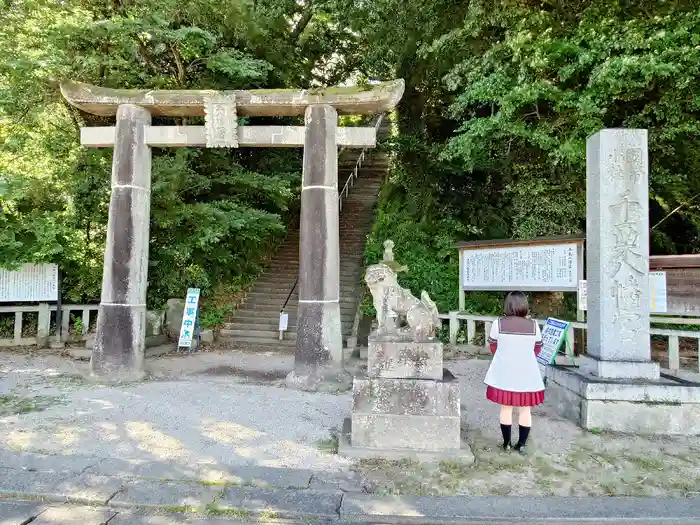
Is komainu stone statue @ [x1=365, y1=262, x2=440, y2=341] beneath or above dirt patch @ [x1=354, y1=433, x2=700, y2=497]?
above

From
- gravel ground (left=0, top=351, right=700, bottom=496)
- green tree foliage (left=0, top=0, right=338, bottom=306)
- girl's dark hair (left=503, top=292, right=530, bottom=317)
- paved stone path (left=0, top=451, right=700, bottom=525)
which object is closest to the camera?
paved stone path (left=0, top=451, right=700, bottom=525)

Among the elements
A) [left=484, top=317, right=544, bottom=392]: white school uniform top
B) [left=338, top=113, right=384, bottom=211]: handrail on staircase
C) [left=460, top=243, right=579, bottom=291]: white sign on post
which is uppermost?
[left=338, top=113, right=384, bottom=211]: handrail on staircase

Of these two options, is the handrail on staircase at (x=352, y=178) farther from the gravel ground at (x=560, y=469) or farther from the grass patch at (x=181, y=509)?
the grass patch at (x=181, y=509)

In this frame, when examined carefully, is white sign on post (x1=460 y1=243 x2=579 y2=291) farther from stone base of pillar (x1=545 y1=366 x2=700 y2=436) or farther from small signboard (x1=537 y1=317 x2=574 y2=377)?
stone base of pillar (x1=545 y1=366 x2=700 y2=436)

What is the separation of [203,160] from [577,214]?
9.22 m

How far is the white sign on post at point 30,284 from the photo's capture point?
9320mm

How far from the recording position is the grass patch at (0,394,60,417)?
5070 mm

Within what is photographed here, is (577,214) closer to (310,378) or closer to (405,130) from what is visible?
(405,130)

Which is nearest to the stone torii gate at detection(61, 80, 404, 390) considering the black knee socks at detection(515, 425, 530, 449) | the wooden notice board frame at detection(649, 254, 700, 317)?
the black knee socks at detection(515, 425, 530, 449)

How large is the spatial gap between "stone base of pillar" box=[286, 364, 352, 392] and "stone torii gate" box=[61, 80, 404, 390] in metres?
0.02

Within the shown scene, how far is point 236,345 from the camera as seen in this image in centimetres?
1023

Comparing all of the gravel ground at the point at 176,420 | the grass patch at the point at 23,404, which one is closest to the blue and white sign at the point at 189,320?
the gravel ground at the point at 176,420

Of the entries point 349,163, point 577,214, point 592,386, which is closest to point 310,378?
point 592,386

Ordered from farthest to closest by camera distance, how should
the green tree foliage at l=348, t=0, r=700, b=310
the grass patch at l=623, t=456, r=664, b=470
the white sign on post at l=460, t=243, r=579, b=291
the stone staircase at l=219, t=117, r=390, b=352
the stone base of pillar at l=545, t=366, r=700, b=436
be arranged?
the stone staircase at l=219, t=117, r=390, b=352 → the white sign on post at l=460, t=243, r=579, b=291 → the green tree foliage at l=348, t=0, r=700, b=310 → the stone base of pillar at l=545, t=366, r=700, b=436 → the grass patch at l=623, t=456, r=664, b=470
